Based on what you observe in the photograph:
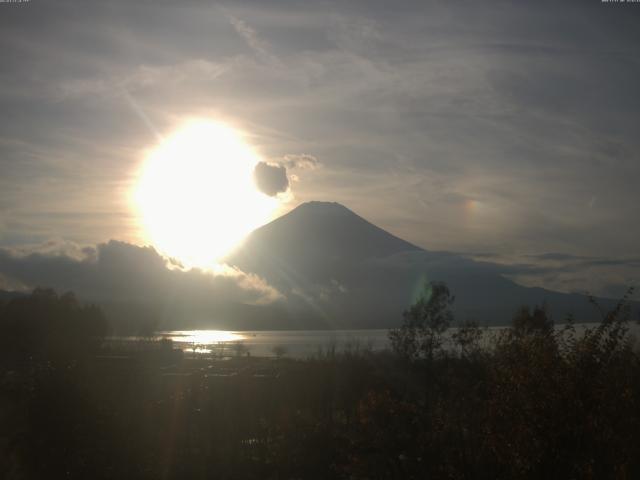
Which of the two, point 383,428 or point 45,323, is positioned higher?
point 45,323

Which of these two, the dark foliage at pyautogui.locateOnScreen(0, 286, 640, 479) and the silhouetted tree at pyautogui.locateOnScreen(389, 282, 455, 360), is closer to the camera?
the dark foliage at pyautogui.locateOnScreen(0, 286, 640, 479)

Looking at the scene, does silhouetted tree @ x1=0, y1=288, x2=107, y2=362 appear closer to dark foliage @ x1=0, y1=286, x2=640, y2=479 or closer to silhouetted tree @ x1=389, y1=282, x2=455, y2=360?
silhouetted tree @ x1=389, y1=282, x2=455, y2=360

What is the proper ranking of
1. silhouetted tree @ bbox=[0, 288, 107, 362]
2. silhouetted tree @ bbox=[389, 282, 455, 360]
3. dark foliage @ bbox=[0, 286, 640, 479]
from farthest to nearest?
silhouetted tree @ bbox=[0, 288, 107, 362], silhouetted tree @ bbox=[389, 282, 455, 360], dark foliage @ bbox=[0, 286, 640, 479]

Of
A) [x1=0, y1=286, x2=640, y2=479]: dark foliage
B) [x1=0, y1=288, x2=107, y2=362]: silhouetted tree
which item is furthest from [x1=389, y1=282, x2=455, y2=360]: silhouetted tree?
[x1=0, y1=288, x2=107, y2=362]: silhouetted tree

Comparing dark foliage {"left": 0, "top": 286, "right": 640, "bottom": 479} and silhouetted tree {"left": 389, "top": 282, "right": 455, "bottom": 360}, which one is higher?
silhouetted tree {"left": 389, "top": 282, "right": 455, "bottom": 360}

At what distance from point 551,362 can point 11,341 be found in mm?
55925

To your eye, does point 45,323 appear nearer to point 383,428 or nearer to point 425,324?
point 425,324

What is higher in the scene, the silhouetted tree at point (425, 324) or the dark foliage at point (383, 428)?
the silhouetted tree at point (425, 324)

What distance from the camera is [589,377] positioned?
755 cm

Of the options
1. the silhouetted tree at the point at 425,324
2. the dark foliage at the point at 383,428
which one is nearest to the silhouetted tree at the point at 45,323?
the silhouetted tree at the point at 425,324

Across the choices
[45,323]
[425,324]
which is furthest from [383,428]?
[45,323]

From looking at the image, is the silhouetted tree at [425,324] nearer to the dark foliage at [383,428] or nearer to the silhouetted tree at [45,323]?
the dark foliage at [383,428]

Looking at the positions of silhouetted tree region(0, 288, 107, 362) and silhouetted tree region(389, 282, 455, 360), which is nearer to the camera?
silhouetted tree region(389, 282, 455, 360)


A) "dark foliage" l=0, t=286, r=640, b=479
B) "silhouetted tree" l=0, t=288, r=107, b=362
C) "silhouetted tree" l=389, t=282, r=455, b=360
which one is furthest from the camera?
"silhouetted tree" l=0, t=288, r=107, b=362
